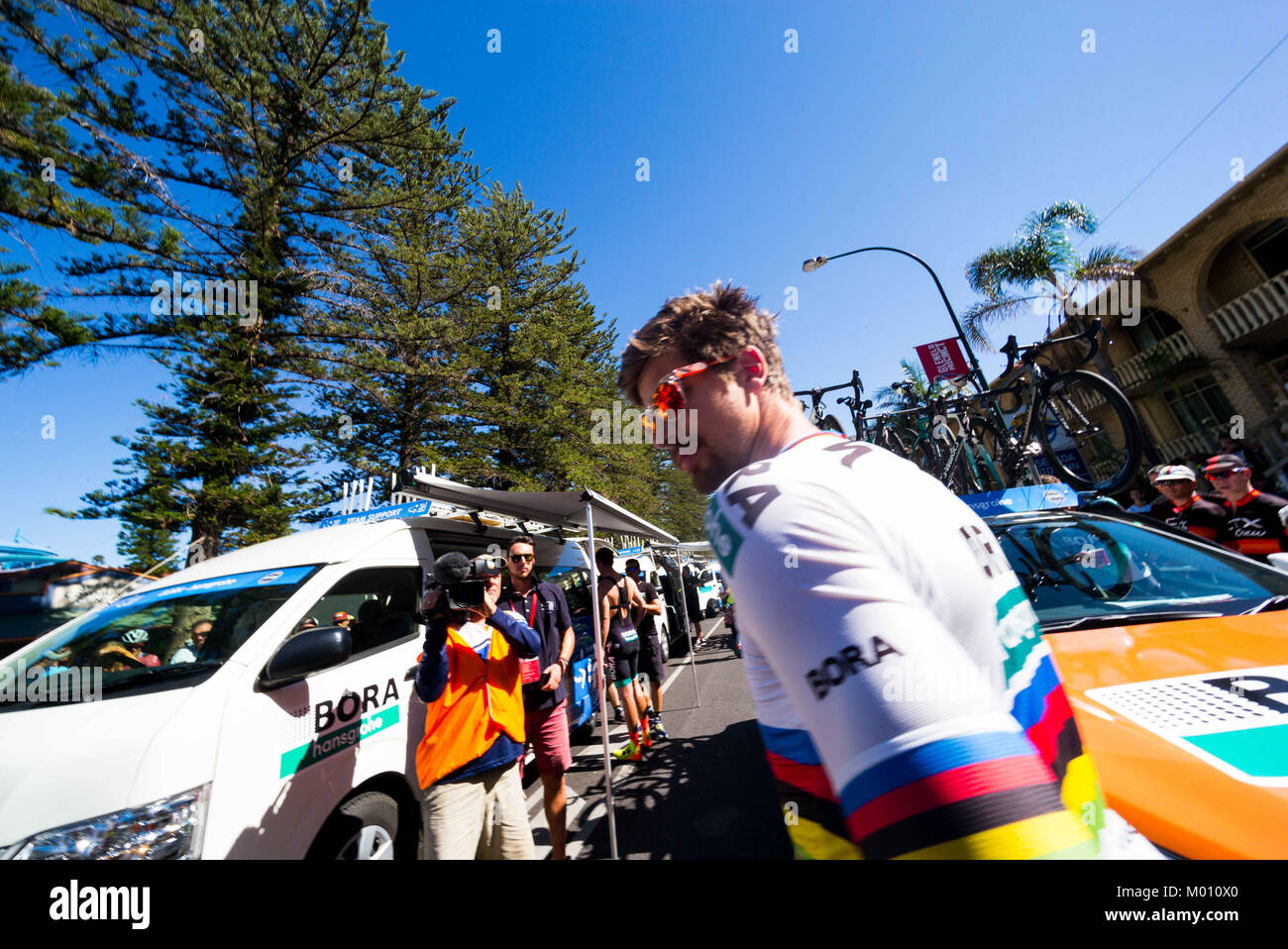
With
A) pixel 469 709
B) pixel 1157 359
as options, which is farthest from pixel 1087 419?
pixel 1157 359

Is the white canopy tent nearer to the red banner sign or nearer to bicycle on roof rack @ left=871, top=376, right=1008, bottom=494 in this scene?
bicycle on roof rack @ left=871, top=376, right=1008, bottom=494

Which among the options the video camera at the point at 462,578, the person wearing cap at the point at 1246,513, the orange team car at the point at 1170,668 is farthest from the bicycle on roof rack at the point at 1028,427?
the video camera at the point at 462,578

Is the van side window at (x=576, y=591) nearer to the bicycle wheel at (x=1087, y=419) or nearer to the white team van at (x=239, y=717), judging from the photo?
the white team van at (x=239, y=717)

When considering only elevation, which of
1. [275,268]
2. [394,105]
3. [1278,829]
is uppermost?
[394,105]

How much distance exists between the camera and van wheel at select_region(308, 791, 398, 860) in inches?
99.0

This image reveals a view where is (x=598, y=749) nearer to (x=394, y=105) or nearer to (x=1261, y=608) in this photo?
(x=1261, y=608)

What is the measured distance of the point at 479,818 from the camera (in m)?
2.74

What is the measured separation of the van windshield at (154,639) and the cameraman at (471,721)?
94 centimetres

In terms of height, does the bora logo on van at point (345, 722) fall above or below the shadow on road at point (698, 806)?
above

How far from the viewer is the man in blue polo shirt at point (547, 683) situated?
138 inches

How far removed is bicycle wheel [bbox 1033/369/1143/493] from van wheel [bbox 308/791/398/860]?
235 inches
